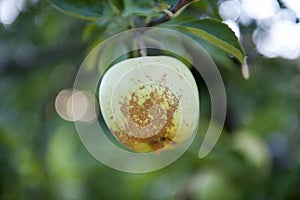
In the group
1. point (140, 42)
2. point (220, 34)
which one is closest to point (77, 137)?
point (140, 42)

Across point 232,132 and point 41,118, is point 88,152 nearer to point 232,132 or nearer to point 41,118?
point 41,118

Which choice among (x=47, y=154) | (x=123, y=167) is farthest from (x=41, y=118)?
(x=123, y=167)

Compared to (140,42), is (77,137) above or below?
below

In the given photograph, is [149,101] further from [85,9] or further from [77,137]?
[77,137]

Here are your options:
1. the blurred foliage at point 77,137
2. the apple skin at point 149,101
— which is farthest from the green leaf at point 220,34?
the blurred foliage at point 77,137

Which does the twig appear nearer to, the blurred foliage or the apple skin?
the apple skin

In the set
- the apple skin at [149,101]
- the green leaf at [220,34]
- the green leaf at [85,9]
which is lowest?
the apple skin at [149,101]

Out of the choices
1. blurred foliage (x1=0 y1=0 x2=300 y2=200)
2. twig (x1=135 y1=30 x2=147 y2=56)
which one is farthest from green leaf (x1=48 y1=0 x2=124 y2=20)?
blurred foliage (x1=0 y1=0 x2=300 y2=200)

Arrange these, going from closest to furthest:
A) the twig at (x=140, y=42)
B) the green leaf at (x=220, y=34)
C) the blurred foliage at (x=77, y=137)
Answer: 1. the green leaf at (x=220, y=34)
2. the twig at (x=140, y=42)
3. the blurred foliage at (x=77, y=137)

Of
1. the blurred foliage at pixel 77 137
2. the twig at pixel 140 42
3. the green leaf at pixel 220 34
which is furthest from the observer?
the blurred foliage at pixel 77 137

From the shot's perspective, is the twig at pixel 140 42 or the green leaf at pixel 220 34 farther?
the twig at pixel 140 42

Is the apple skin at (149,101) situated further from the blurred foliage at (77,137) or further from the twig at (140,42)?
the blurred foliage at (77,137)
